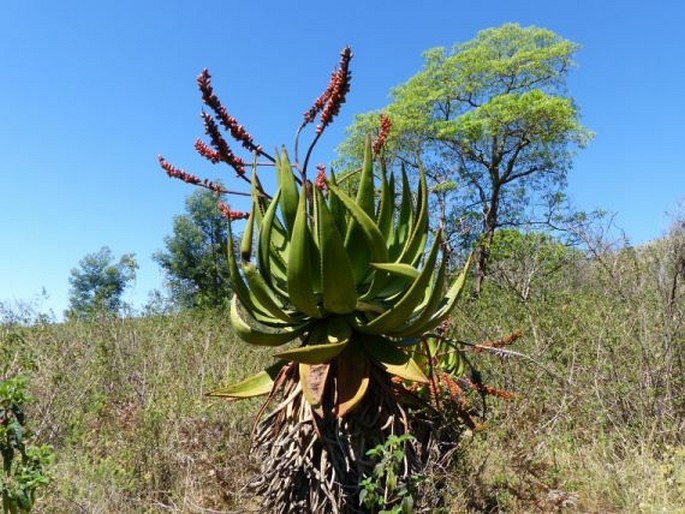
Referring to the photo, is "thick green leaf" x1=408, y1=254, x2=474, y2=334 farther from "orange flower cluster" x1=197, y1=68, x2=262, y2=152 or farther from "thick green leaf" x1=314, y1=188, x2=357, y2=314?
"orange flower cluster" x1=197, y1=68, x2=262, y2=152

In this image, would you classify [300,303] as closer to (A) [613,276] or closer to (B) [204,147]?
(B) [204,147]

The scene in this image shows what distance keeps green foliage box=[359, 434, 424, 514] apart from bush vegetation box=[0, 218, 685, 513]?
28.2 inches

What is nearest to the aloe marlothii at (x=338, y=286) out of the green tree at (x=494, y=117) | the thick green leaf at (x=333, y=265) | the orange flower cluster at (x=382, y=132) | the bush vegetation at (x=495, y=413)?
the thick green leaf at (x=333, y=265)

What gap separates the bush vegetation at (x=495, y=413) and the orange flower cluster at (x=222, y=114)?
6.73 feet

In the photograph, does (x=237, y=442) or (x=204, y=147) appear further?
(x=237, y=442)

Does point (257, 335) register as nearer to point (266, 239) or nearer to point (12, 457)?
point (266, 239)

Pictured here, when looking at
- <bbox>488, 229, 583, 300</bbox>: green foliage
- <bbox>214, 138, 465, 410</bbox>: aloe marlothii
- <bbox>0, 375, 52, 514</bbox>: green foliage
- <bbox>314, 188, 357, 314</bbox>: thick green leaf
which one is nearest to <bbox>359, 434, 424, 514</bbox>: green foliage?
<bbox>214, 138, 465, 410</bbox>: aloe marlothii

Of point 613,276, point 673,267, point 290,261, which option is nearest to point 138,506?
point 290,261

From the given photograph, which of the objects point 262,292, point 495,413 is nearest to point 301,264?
point 262,292

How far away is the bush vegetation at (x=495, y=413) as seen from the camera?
11.6ft

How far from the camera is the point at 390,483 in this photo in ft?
7.78

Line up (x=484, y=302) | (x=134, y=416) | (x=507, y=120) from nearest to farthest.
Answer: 1. (x=134, y=416)
2. (x=484, y=302)
3. (x=507, y=120)

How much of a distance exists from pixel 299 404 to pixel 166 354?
17.4 feet

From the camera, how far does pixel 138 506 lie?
356 cm
